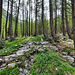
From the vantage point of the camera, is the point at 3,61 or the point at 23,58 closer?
the point at 3,61

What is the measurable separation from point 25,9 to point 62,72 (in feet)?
Result: 61.7

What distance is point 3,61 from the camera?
3.31 m

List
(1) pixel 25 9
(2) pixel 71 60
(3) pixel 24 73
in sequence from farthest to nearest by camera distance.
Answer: (1) pixel 25 9, (2) pixel 71 60, (3) pixel 24 73

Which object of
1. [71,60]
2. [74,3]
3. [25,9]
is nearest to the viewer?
[71,60]

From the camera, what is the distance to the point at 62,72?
2.54 metres

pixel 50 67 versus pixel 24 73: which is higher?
pixel 50 67

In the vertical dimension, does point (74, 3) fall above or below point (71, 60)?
above

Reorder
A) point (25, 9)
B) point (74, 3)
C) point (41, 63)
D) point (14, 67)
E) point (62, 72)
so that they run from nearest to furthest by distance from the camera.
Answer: point (62, 72) → point (14, 67) → point (41, 63) → point (74, 3) → point (25, 9)

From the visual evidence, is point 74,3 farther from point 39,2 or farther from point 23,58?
point 39,2

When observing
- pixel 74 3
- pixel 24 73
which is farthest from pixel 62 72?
pixel 74 3

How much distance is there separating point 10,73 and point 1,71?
435 mm

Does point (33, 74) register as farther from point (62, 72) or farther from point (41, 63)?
point (62, 72)

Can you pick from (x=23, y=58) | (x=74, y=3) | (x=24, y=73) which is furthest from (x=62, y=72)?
(x=74, y=3)

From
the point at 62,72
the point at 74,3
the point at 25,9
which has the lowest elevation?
the point at 62,72
